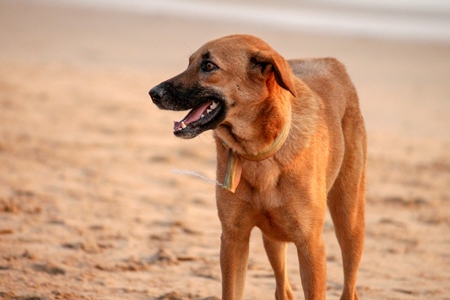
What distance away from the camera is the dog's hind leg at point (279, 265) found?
559 centimetres

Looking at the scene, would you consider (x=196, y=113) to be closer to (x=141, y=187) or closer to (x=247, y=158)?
(x=247, y=158)

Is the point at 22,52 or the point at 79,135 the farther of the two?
the point at 22,52

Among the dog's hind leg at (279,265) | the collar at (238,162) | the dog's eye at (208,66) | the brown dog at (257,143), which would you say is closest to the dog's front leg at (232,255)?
the brown dog at (257,143)

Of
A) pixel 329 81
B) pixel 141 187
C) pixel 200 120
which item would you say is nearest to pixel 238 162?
pixel 200 120

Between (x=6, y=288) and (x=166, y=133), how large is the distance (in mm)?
5732

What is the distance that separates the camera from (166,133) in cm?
1111

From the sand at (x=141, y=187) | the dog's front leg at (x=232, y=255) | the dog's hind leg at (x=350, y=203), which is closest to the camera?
the dog's front leg at (x=232, y=255)

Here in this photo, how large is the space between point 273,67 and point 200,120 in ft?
1.67

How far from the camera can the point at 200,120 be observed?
15.2 feet

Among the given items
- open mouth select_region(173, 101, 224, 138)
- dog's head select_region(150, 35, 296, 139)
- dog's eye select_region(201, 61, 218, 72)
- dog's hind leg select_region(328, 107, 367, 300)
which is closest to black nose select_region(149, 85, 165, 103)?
dog's head select_region(150, 35, 296, 139)

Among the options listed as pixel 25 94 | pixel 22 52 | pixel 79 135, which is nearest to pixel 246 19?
pixel 22 52

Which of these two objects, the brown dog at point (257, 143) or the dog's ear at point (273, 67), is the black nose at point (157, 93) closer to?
the brown dog at point (257, 143)

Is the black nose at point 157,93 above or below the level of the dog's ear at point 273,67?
below

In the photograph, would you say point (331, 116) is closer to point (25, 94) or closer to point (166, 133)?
point (166, 133)
